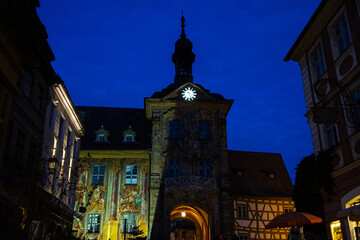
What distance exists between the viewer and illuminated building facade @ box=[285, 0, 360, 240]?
43.3ft

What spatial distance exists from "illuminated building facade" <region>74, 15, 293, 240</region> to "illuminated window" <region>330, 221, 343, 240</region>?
14955 millimetres

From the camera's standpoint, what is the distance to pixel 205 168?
103 ft

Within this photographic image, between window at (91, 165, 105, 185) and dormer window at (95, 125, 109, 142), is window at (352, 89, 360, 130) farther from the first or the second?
dormer window at (95, 125, 109, 142)

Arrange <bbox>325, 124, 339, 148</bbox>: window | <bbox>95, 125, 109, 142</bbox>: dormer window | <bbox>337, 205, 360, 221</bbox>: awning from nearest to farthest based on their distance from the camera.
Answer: <bbox>337, 205, 360, 221</bbox>: awning < <bbox>325, 124, 339, 148</bbox>: window < <bbox>95, 125, 109, 142</bbox>: dormer window

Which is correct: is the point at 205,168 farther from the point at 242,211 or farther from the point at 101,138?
the point at 101,138

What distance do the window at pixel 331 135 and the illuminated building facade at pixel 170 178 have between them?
15125 mm

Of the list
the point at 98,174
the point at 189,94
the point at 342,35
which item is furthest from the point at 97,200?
the point at 342,35

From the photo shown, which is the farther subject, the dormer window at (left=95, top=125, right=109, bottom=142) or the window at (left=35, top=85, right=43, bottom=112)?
the dormer window at (left=95, top=125, right=109, bottom=142)

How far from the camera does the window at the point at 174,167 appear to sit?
1217 inches

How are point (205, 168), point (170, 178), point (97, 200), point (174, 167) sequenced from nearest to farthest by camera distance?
point (170, 178) → point (174, 167) → point (205, 168) → point (97, 200)

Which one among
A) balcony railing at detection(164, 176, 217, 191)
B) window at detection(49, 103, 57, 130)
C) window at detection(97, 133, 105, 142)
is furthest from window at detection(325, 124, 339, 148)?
window at detection(97, 133, 105, 142)

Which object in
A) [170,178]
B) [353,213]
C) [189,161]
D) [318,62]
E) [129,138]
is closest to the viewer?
[353,213]

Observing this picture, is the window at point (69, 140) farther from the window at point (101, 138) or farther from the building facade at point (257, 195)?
the building facade at point (257, 195)

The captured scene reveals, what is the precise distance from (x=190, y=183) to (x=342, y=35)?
58.6 ft
